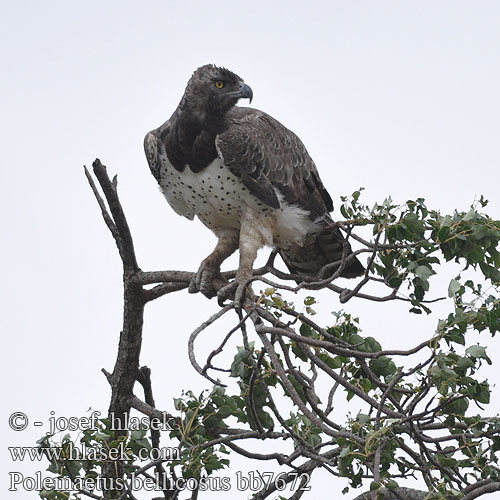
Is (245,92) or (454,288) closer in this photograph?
(454,288)

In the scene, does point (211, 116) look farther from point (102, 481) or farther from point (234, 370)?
point (102, 481)

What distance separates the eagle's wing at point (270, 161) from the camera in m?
6.50

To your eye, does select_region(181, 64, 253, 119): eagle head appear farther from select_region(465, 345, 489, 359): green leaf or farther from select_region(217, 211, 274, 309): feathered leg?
select_region(465, 345, 489, 359): green leaf

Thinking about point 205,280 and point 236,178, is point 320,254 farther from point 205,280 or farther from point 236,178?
point 205,280

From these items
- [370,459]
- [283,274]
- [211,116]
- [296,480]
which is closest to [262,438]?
[296,480]

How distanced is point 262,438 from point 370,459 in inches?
43.3

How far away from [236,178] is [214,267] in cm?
68

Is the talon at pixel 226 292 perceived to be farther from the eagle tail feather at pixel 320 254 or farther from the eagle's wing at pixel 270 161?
the eagle tail feather at pixel 320 254

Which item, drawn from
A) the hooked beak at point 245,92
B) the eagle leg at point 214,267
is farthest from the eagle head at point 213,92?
the eagle leg at point 214,267

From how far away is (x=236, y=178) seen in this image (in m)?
6.52

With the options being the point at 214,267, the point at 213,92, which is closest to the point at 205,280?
the point at 214,267

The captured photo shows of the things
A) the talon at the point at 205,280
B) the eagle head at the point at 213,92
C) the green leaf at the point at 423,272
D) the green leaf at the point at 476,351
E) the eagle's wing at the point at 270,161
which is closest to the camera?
the green leaf at the point at 476,351

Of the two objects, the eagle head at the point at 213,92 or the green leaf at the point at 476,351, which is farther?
the eagle head at the point at 213,92

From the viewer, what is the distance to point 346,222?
5113mm
